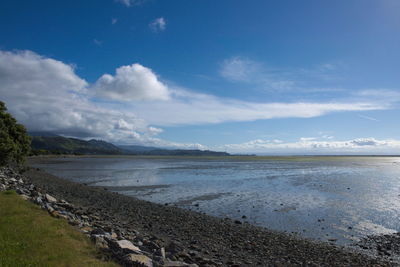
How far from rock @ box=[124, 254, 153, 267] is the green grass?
51cm

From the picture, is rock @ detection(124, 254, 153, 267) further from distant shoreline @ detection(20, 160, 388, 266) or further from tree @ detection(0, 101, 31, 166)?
tree @ detection(0, 101, 31, 166)

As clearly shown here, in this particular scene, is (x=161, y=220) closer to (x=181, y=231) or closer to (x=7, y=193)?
(x=181, y=231)

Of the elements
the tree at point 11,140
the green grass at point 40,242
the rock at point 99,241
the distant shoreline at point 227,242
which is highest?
the tree at point 11,140

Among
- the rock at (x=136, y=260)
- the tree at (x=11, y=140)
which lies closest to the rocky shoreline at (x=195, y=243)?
the rock at (x=136, y=260)

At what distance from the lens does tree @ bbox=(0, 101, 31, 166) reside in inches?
1193

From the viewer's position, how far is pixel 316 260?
47.7ft

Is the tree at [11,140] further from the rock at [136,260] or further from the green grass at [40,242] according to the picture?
the rock at [136,260]

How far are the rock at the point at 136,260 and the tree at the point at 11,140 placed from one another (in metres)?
27.7

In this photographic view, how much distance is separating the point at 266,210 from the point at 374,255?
1239cm

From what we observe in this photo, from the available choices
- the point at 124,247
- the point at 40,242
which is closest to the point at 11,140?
the point at 40,242

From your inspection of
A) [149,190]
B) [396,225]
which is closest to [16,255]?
[396,225]

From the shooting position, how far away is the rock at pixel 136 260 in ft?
30.9

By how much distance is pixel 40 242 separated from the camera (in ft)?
34.9

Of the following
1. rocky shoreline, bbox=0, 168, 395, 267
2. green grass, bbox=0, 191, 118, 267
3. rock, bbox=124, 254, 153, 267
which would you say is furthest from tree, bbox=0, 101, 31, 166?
rock, bbox=124, 254, 153, 267
